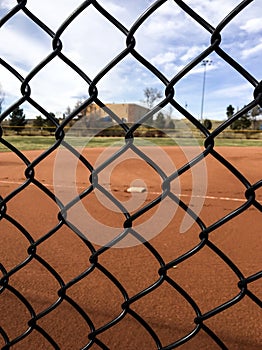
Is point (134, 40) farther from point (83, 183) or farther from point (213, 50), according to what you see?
point (83, 183)

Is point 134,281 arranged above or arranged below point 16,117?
below

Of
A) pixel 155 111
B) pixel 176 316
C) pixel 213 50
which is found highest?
pixel 213 50

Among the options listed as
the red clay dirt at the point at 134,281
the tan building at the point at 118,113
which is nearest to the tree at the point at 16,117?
the tan building at the point at 118,113

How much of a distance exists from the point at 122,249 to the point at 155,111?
2.54m

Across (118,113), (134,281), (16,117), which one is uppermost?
(16,117)

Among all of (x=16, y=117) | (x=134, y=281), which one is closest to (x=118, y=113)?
(x=134, y=281)

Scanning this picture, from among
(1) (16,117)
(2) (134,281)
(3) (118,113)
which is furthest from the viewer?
(1) (16,117)


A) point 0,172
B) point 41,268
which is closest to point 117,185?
point 0,172

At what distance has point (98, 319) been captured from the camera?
222cm

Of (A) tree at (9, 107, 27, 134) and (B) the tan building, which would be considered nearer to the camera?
(B) the tan building

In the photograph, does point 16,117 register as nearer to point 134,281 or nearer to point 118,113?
point 134,281

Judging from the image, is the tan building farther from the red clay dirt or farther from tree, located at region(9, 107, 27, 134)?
the red clay dirt

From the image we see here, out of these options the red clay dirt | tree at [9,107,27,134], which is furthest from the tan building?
the red clay dirt

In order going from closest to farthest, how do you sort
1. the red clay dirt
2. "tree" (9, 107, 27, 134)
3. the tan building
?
the tan building → "tree" (9, 107, 27, 134) → the red clay dirt
